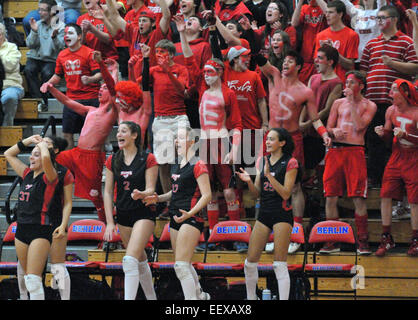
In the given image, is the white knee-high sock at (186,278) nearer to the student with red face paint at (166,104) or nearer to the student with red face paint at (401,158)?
the student with red face paint at (166,104)

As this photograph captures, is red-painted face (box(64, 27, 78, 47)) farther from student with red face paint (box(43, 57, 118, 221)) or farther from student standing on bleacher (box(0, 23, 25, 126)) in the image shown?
student standing on bleacher (box(0, 23, 25, 126))

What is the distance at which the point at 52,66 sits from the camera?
1263 centimetres

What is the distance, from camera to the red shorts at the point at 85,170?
1061cm

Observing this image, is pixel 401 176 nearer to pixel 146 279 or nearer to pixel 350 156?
pixel 350 156

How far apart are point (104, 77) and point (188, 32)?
1.32 m

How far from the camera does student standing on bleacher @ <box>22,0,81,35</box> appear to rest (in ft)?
43.0

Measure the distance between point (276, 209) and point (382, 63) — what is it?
3.04m

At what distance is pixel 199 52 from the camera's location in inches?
435

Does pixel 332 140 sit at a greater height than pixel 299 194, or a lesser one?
greater

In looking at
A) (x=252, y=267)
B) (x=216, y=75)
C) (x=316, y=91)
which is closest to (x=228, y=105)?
(x=216, y=75)

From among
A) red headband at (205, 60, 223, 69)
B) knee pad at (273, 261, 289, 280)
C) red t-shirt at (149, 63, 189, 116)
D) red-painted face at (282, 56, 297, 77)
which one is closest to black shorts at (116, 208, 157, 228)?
knee pad at (273, 261, 289, 280)
